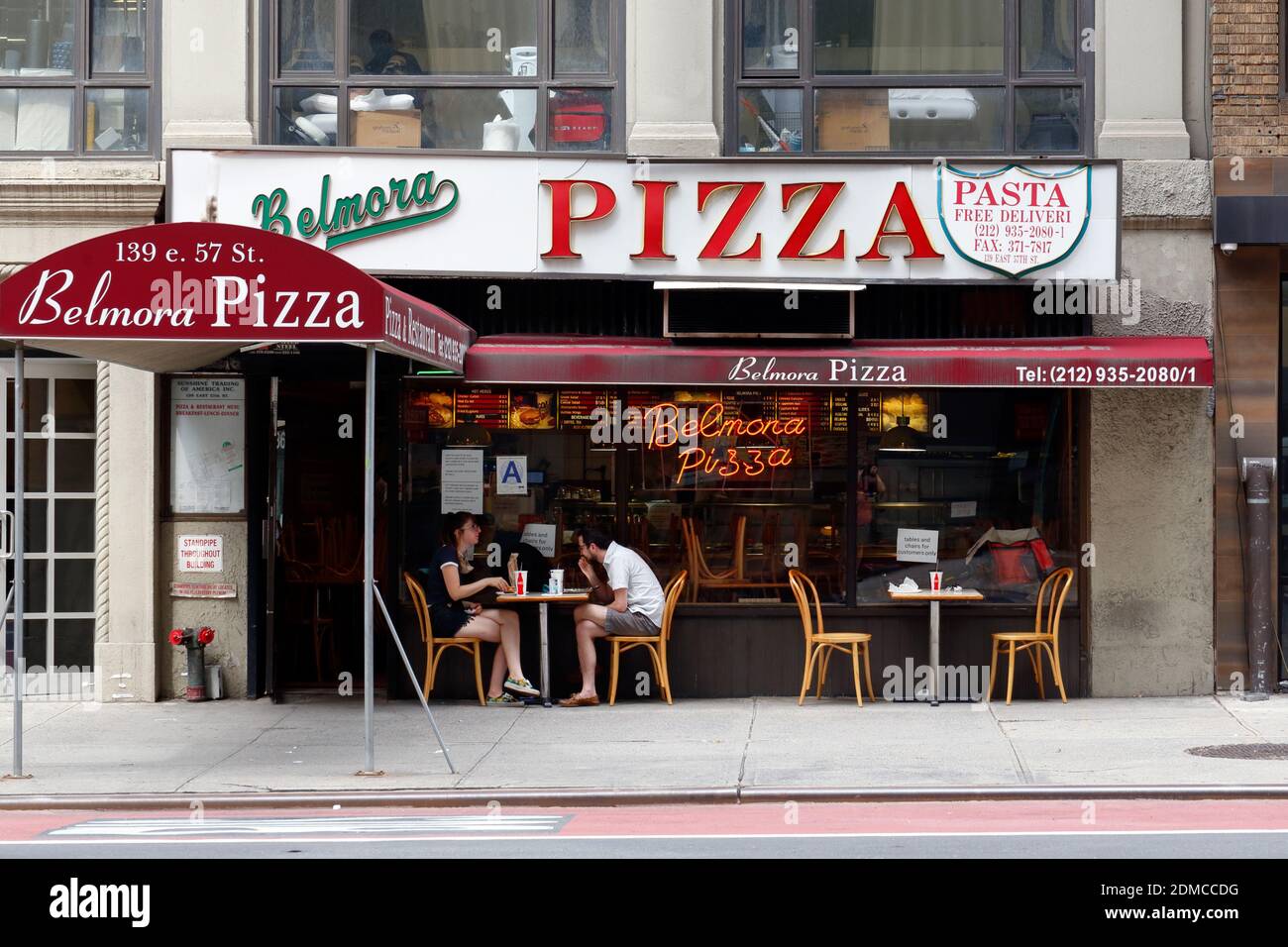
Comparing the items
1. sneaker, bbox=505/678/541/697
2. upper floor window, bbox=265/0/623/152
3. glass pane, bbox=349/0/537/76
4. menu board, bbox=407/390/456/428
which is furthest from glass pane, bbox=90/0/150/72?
Answer: sneaker, bbox=505/678/541/697

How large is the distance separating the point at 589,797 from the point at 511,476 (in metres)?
4.48

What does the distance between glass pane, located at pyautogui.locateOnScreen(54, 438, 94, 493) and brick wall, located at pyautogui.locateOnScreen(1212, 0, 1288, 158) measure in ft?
32.5

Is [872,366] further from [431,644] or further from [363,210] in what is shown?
[363,210]

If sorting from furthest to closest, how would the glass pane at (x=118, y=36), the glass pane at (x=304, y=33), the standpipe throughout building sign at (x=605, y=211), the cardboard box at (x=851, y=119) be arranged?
the glass pane at (x=118, y=36) → the glass pane at (x=304, y=33) → the cardboard box at (x=851, y=119) → the standpipe throughout building sign at (x=605, y=211)

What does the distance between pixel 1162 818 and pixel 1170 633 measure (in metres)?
4.69

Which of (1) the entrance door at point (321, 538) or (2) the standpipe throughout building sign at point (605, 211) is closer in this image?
(2) the standpipe throughout building sign at point (605, 211)

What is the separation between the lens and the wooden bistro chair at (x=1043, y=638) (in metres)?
Result: 13.3

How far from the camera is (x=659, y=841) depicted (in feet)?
28.1

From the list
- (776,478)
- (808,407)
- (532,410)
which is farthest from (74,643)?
(808,407)

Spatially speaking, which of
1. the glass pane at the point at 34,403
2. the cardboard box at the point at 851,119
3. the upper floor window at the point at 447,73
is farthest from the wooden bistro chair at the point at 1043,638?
the glass pane at the point at 34,403

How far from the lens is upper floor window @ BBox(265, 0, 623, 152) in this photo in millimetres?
13828

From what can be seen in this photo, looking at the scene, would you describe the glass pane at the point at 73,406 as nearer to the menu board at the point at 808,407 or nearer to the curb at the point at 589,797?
the curb at the point at 589,797

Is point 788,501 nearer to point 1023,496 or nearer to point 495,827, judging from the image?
point 1023,496

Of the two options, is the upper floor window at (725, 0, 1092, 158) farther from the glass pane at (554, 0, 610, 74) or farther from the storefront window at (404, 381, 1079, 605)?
the storefront window at (404, 381, 1079, 605)
